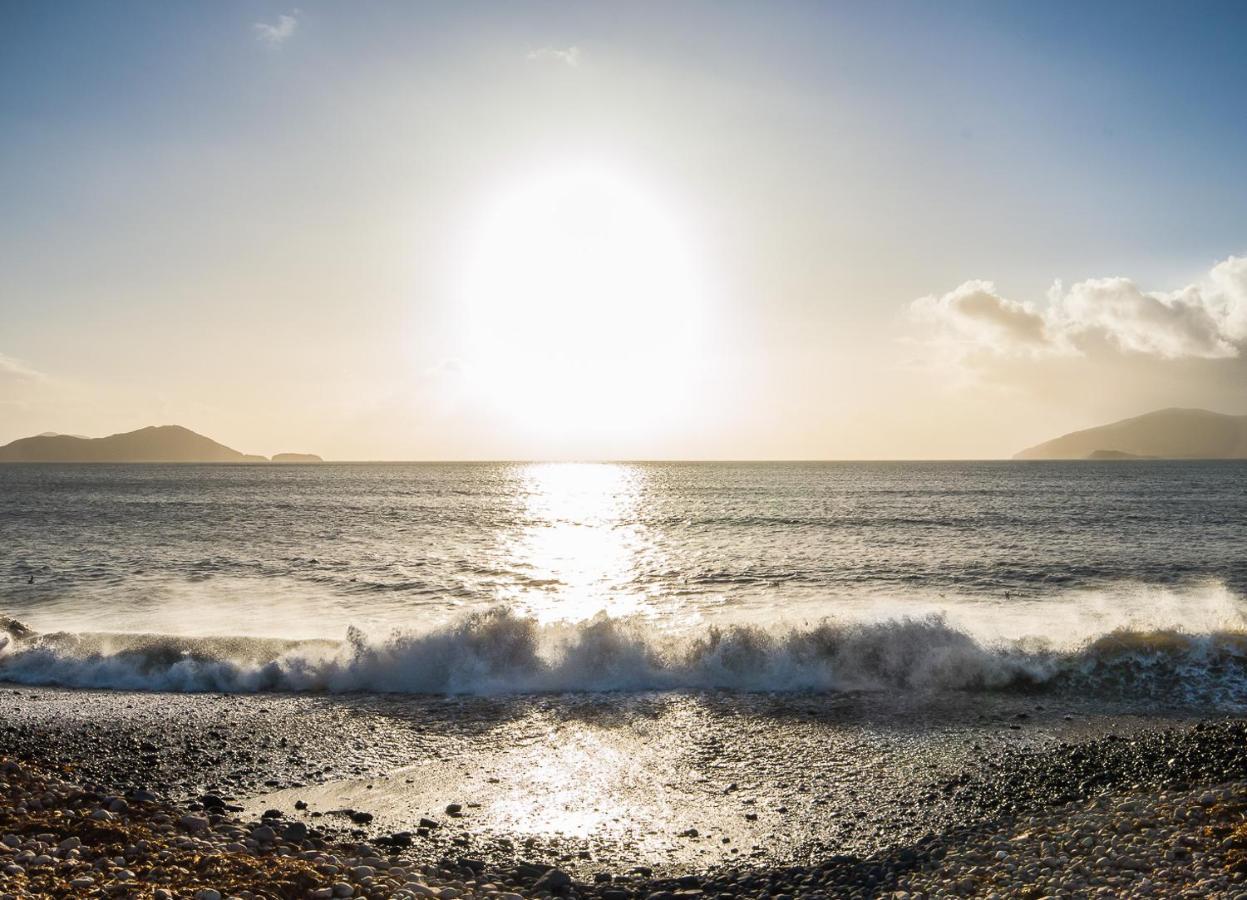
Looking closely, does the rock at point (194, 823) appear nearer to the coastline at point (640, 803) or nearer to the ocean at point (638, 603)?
the coastline at point (640, 803)

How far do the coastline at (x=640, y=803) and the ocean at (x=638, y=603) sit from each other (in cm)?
190

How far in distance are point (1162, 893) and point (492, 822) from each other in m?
7.86

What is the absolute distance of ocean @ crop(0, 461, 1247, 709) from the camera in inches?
702

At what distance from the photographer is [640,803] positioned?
10961 millimetres

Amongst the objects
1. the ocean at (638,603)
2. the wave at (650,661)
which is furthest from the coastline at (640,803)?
the ocean at (638,603)

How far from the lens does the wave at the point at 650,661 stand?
17516 mm

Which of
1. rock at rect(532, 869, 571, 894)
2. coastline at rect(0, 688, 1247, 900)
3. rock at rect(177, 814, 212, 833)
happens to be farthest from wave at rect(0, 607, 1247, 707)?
rock at rect(532, 869, 571, 894)

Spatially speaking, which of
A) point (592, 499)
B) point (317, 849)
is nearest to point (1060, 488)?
point (592, 499)

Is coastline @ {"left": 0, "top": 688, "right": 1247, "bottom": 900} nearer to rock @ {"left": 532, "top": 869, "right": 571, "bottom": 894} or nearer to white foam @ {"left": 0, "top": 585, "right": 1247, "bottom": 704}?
rock @ {"left": 532, "top": 869, "right": 571, "bottom": 894}

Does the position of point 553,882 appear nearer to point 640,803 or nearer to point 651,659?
point 640,803

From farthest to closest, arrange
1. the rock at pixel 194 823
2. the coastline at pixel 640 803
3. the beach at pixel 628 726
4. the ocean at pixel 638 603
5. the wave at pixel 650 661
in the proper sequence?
the ocean at pixel 638 603, the wave at pixel 650 661, the rock at pixel 194 823, the beach at pixel 628 726, the coastline at pixel 640 803

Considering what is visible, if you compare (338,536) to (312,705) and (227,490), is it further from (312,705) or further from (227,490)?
(227,490)

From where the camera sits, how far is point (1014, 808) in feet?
34.3

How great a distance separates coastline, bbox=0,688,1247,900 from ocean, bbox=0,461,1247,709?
74.9 inches
